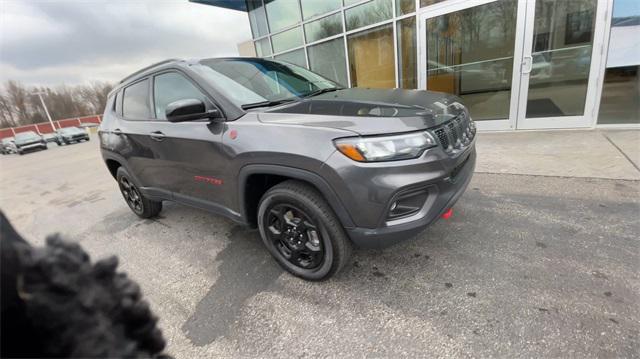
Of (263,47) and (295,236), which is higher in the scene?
(263,47)

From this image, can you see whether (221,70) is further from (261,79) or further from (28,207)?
(28,207)

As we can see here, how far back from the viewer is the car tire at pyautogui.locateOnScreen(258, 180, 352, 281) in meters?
2.04

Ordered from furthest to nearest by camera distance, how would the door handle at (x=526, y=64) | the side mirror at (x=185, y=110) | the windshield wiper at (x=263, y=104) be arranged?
1. the door handle at (x=526, y=64)
2. the windshield wiper at (x=263, y=104)
3. the side mirror at (x=185, y=110)

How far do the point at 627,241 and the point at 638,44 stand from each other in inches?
185

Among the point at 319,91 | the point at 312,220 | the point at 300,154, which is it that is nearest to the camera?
the point at 300,154

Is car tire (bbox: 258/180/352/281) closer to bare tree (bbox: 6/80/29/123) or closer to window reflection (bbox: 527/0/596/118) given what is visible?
window reflection (bbox: 527/0/596/118)

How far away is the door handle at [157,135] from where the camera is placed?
2.85 m

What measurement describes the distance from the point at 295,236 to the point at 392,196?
0.88 m

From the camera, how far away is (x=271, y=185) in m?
2.46

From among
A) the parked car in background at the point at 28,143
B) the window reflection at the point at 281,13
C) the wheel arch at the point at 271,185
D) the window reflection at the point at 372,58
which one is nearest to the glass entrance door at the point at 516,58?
the window reflection at the point at 372,58

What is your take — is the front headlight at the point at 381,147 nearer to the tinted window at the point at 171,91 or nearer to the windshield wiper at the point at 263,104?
the windshield wiper at the point at 263,104

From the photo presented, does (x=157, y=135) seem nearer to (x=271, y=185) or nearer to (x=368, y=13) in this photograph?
(x=271, y=185)

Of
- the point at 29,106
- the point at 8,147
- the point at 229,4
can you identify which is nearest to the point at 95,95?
the point at 29,106

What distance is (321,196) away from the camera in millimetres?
2053
